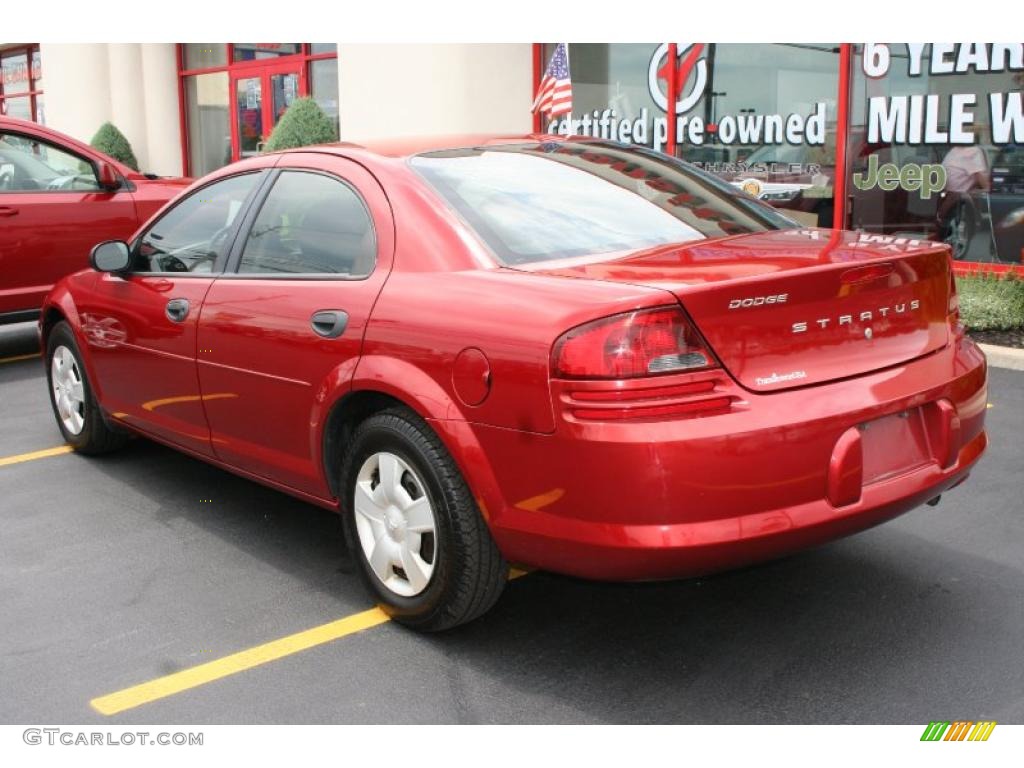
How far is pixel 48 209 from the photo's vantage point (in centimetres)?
837

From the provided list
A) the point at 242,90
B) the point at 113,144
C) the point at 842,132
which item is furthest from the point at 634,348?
the point at 113,144

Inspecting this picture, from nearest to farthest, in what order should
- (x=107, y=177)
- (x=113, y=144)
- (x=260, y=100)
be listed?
(x=107, y=177), (x=260, y=100), (x=113, y=144)

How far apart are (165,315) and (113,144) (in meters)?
16.3

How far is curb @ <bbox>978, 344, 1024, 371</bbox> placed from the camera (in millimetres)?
7449

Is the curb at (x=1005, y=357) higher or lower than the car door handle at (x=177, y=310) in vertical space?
lower

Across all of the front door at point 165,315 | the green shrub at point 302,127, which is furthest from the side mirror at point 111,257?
the green shrub at point 302,127

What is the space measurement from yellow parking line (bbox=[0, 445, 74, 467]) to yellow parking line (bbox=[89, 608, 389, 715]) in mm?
2827

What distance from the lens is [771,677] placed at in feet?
10.9

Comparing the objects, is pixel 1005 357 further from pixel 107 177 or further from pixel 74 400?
pixel 107 177

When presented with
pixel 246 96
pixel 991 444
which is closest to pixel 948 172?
pixel 991 444

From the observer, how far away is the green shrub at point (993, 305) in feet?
26.6

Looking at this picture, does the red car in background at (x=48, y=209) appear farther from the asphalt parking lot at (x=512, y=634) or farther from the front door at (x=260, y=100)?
the front door at (x=260, y=100)

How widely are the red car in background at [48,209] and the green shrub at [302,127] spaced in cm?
614

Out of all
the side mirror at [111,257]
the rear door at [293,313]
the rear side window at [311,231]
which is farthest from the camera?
the side mirror at [111,257]
